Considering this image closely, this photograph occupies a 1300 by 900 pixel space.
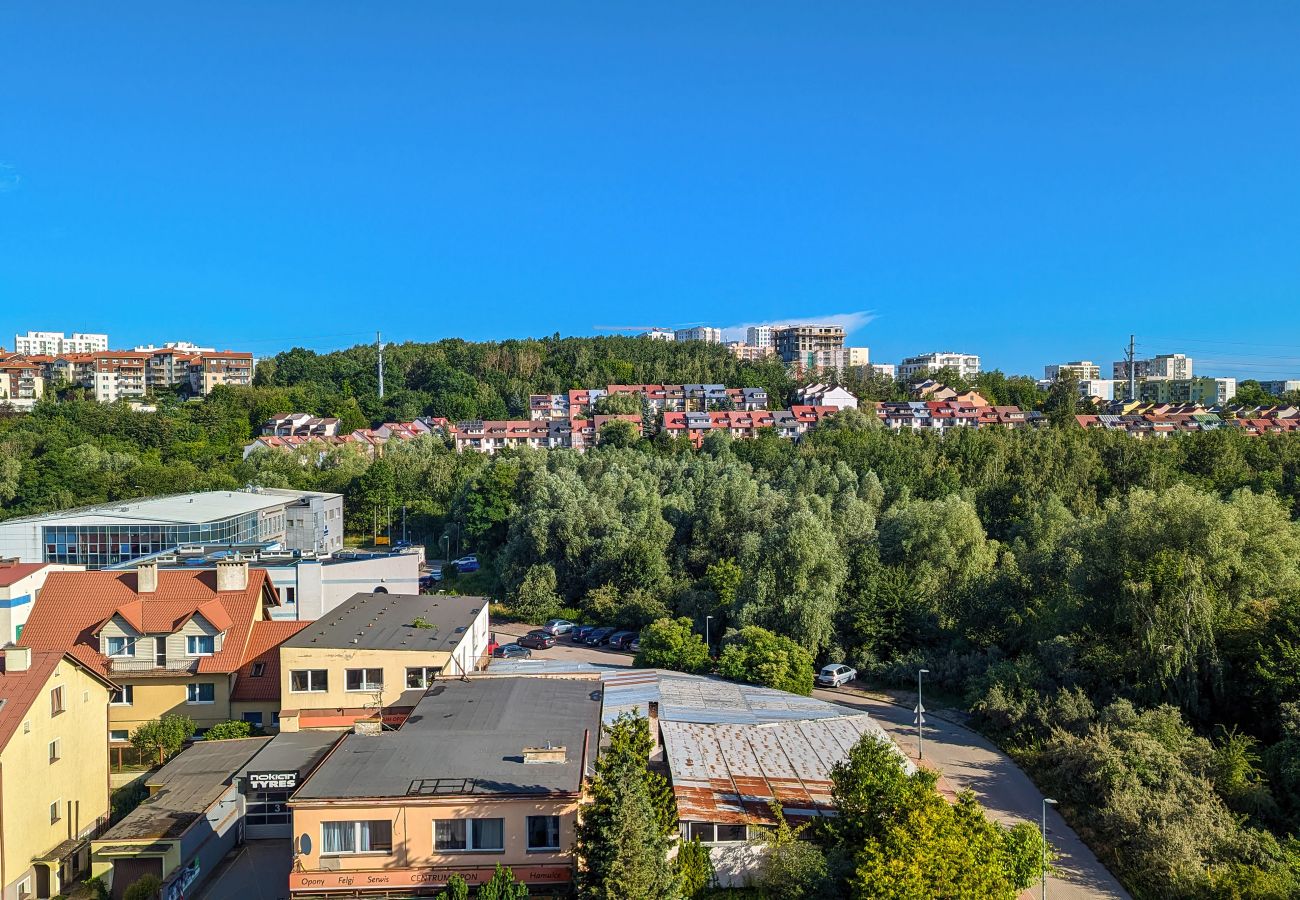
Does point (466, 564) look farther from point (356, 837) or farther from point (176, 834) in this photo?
point (356, 837)

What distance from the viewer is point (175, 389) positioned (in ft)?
296

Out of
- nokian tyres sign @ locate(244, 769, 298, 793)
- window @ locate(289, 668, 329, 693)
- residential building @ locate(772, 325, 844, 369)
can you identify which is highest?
residential building @ locate(772, 325, 844, 369)

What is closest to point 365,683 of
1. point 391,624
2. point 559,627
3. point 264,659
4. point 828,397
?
point 391,624

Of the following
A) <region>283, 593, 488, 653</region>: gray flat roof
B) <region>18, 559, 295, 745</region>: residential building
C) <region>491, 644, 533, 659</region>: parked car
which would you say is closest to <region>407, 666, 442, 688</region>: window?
<region>283, 593, 488, 653</region>: gray flat roof

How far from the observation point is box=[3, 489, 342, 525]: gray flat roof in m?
34.7

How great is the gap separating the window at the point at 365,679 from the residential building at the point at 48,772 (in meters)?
4.63

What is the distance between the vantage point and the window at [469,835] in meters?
12.3

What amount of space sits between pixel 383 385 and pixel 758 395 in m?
41.1

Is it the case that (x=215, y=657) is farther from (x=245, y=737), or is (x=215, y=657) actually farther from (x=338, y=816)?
(x=338, y=816)

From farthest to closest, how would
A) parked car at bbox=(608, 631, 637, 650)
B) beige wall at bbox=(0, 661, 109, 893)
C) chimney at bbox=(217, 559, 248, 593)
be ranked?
parked car at bbox=(608, 631, 637, 650) → chimney at bbox=(217, 559, 248, 593) → beige wall at bbox=(0, 661, 109, 893)

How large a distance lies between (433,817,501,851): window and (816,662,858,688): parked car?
17.2m

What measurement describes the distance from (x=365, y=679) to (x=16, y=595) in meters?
9.63

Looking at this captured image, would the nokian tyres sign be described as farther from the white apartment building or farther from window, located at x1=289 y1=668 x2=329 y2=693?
the white apartment building

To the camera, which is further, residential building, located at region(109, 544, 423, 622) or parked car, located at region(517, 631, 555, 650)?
parked car, located at region(517, 631, 555, 650)
